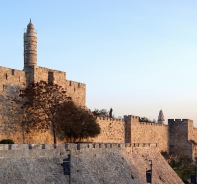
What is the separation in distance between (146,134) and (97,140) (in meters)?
13.6

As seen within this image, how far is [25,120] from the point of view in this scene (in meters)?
29.7

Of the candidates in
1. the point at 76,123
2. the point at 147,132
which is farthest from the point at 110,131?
the point at 147,132

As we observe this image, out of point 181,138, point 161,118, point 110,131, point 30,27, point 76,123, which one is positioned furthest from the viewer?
point 161,118

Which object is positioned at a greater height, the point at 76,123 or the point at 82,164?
the point at 76,123

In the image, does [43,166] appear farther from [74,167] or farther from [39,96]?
[39,96]

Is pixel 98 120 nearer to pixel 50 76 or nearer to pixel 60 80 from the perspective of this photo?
pixel 60 80

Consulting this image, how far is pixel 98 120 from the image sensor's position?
3856cm

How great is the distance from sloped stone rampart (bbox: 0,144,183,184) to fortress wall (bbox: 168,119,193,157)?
28.0 meters

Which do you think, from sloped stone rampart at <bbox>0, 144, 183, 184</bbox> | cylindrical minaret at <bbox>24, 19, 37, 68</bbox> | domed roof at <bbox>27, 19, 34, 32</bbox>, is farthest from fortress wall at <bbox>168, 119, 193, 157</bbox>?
domed roof at <bbox>27, 19, 34, 32</bbox>

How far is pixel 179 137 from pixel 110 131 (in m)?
21.4

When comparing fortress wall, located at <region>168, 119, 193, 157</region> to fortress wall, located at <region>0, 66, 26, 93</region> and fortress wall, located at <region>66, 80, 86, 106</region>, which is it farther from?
fortress wall, located at <region>0, 66, 26, 93</region>

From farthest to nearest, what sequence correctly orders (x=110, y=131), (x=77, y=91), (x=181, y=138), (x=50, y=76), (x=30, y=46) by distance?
1. (x=181, y=138)
2. (x=110, y=131)
3. (x=77, y=91)
4. (x=50, y=76)
5. (x=30, y=46)

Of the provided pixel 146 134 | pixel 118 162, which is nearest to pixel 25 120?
pixel 118 162

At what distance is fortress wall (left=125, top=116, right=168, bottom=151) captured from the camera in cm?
4614
